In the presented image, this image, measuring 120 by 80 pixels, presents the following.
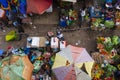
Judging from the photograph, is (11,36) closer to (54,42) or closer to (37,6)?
(37,6)

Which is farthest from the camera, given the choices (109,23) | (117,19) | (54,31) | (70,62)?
(54,31)

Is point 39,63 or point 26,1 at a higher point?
point 26,1

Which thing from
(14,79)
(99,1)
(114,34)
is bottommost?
(14,79)

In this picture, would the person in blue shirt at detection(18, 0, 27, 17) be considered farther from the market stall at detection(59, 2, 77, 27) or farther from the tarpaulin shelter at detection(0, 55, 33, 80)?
the tarpaulin shelter at detection(0, 55, 33, 80)

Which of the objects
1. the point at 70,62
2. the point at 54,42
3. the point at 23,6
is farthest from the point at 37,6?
the point at 70,62

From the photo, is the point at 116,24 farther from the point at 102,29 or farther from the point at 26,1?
the point at 26,1

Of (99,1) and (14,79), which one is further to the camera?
(99,1)

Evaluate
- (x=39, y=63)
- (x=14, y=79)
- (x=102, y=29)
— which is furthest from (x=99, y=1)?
(x=14, y=79)
